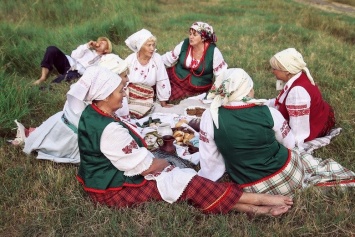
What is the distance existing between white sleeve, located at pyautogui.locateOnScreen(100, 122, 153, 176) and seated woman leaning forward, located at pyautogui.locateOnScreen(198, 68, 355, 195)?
0.64 m

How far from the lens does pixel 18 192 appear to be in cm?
381

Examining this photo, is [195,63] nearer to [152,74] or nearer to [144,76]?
Result: [152,74]

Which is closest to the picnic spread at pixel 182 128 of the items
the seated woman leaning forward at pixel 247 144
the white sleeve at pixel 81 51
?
the seated woman leaning forward at pixel 247 144

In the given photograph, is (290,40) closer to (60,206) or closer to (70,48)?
(70,48)

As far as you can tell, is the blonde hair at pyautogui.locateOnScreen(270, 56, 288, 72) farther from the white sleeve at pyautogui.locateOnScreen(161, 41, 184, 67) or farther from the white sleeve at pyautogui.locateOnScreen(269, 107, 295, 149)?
the white sleeve at pyautogui.locateOnScreen(161, 41, 184, 67)

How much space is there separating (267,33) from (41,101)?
686 centimetres

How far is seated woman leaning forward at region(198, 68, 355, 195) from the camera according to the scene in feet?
11.1

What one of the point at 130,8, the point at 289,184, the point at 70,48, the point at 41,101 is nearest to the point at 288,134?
the point at 289,184

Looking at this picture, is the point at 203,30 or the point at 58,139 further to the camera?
the point at 203,30

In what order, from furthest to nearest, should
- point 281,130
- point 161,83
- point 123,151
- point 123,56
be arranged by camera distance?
point 123,56, point 161,83, point 281,130, point 123,151

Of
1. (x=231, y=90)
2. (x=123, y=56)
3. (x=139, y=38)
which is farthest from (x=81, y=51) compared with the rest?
(x=231, y=90)

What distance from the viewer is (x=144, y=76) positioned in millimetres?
6215

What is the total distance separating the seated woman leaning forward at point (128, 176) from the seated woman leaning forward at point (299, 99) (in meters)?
1.23

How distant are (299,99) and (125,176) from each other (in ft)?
7.11
